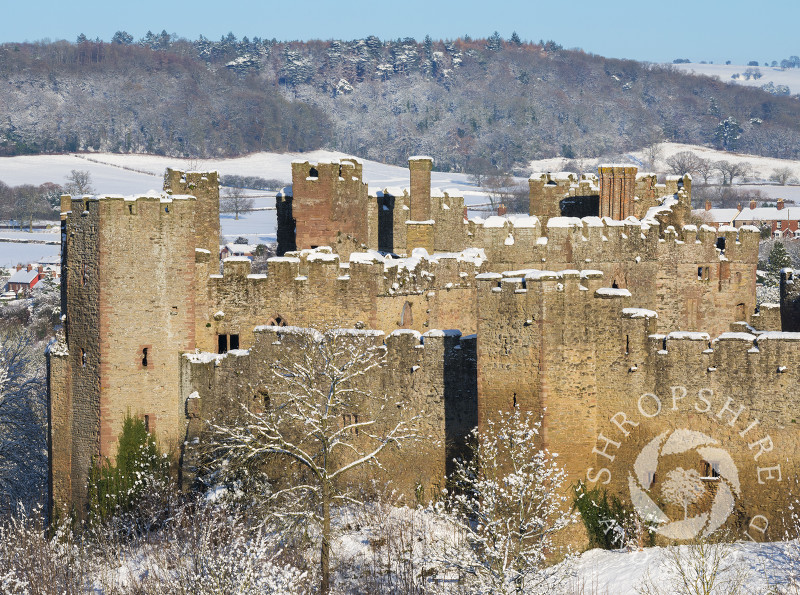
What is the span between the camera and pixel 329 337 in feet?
116

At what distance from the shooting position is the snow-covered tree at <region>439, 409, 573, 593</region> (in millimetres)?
28438

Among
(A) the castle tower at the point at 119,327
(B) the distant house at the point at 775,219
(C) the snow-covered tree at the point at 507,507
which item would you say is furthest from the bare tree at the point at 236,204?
(C) the snow-covered tree at the point at 507,507

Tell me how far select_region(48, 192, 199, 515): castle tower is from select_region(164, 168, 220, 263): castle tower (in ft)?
11.5

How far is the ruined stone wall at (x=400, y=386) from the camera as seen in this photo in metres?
34.2

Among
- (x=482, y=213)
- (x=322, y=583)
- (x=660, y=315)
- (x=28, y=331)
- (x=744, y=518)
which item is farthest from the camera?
(x=482, y=213)

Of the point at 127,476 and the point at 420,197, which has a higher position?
the point at 420,197

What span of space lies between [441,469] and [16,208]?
494 ft

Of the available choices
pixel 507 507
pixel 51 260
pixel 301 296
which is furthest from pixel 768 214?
pixel 507 507

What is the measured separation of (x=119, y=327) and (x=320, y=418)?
6951mm

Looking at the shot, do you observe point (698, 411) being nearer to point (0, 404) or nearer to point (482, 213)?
point (0, 404)

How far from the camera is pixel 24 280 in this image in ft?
403

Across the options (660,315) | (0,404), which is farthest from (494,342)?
(0,404)

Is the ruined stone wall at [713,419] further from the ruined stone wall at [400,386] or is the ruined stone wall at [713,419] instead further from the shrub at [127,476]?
the shrub at [127,476]

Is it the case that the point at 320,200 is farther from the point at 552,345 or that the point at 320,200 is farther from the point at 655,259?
the point at 552,345
